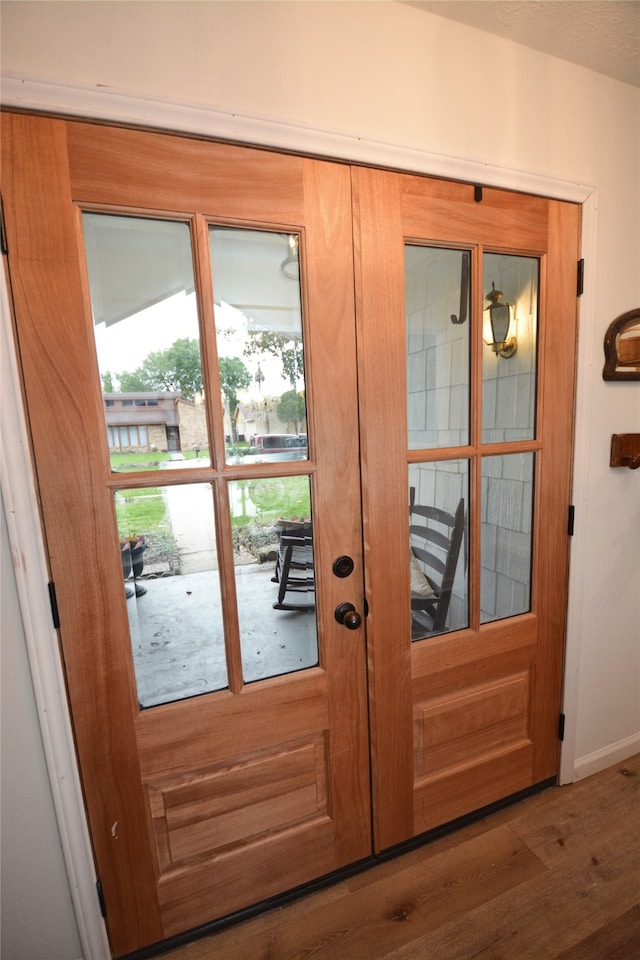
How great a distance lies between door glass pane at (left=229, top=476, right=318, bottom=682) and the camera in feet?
3.39

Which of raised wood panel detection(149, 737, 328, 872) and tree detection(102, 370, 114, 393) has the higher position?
tree detection(102, 370, 114, 393)

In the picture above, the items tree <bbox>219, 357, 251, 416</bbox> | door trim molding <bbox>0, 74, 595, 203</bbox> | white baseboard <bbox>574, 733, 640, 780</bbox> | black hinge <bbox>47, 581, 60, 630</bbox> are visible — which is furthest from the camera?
white baseboard <bbox>574, 733, 640, 780</bbox>

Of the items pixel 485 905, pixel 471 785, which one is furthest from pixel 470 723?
pixel 485 905

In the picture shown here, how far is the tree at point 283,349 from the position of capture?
3.27 feet

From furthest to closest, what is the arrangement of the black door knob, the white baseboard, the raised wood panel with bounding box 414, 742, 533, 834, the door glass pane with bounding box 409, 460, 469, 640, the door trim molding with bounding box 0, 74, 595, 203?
the white baseboard < the raised wood panel with bounding box 414, 742, 533, 834 < the door glass pane with bounding box 409, 460, 469, 640 < the black door knob < the door trim molding with bounding box 0, 74, 595, 203

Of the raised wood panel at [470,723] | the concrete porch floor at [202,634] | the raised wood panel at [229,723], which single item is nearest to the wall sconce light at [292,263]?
the concrete porch floor at [202,634]

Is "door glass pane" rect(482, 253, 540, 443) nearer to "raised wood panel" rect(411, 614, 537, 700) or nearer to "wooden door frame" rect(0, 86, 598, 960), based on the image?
"wooden door frame" rect(0, 86, 598, 960)

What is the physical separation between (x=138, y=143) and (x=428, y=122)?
758 mm

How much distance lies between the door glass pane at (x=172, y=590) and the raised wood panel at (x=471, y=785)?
860 millimetres

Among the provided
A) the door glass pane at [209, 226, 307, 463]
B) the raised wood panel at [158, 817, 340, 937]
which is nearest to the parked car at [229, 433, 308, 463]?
the door glass pane at [209, 226, 307, 463]

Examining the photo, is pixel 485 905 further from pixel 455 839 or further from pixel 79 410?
pixel 79 410

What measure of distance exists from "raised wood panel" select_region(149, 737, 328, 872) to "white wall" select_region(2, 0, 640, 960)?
0.30 meters

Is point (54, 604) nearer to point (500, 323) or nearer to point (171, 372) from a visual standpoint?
point (171, 372)

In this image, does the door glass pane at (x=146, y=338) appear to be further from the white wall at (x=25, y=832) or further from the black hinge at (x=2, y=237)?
the white wall at (x=25, y=832)
